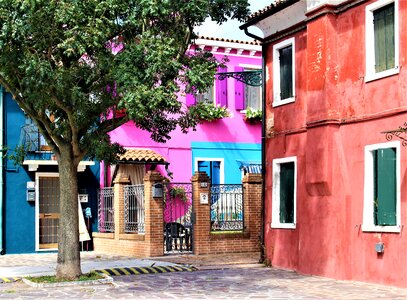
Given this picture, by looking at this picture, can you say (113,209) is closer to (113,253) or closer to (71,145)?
(113,253)

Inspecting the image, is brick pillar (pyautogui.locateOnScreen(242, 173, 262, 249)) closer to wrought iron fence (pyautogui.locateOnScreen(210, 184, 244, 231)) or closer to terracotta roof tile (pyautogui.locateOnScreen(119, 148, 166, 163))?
wrought iron fence (pyautogui.locateOnScreen(210, 184, 244, 231))

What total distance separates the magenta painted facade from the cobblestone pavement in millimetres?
10105

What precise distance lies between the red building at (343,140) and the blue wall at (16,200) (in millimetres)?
9499

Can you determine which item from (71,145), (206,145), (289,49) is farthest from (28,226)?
(289,49)

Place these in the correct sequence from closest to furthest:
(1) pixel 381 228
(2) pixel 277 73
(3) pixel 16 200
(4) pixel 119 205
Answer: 1. (1) pixel 381 228
2. (2) pixel 277 73
3. (4) pixel 119 205
4. (3) pixel 16 200

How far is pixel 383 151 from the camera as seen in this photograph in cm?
1377

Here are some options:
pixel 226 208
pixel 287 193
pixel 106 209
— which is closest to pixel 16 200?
pixel 106 209

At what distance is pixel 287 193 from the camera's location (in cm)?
1720

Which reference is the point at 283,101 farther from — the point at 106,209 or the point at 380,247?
the point at 106,209

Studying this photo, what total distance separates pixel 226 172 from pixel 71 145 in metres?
12.5

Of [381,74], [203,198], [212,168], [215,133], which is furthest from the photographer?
[215,133]

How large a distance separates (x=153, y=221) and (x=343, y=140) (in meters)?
7.04

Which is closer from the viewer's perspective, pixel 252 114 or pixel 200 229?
pixel 200 229

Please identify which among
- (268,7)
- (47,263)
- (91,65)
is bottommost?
(47,263)
